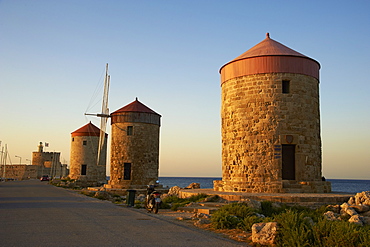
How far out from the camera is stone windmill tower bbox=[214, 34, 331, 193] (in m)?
17.7

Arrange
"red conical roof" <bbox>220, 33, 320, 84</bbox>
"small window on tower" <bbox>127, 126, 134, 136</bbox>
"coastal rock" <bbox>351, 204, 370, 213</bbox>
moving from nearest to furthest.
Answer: "coastal rock" <bbox>351, 204, 370, 213</bbox>, "red conical roof" <bbox>220, 33, 320, 84</bbox>, "small window on tower" <bbox>127, 126, 134, 136</bbox>

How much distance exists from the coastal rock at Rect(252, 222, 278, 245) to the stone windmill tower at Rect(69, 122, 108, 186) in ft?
124

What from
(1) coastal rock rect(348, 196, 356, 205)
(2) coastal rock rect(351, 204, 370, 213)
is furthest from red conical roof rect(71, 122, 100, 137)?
(2) coastal rock rect(351, 204, 370, 213)

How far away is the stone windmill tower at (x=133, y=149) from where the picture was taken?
→ 97.5 ft

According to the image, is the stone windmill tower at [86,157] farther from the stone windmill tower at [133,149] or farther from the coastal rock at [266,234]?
the coastal rock at [266,234]

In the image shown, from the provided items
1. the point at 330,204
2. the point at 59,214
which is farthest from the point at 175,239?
the point at 330,204

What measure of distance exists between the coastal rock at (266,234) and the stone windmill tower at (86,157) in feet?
124

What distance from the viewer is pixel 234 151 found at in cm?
1870

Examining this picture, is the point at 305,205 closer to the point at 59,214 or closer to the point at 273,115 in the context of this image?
the point at 273,115

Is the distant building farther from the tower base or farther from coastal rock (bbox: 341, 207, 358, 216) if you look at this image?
coastal rock (bbox: 341, 207, 358, 216)

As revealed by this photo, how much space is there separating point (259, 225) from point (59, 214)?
7.28 metres

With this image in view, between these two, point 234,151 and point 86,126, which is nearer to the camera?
point 234,151

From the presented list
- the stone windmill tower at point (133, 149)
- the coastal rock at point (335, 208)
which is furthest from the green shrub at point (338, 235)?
the stone windmill tower at point (133, 149)

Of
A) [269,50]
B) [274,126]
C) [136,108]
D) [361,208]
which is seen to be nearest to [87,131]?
[136,108]
